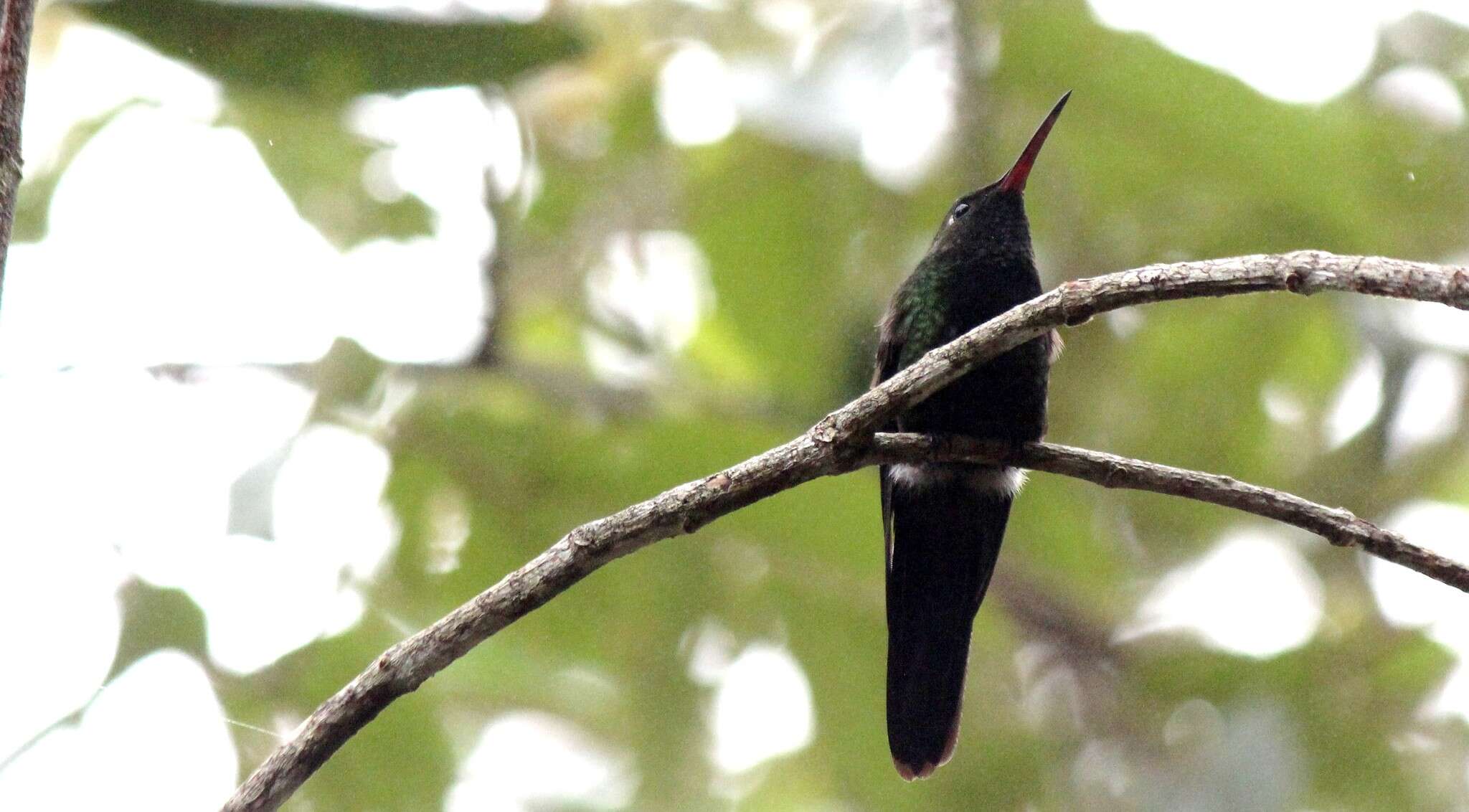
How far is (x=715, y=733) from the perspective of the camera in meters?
4.68

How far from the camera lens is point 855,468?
216 cm

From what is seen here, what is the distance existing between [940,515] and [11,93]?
7.62 ft

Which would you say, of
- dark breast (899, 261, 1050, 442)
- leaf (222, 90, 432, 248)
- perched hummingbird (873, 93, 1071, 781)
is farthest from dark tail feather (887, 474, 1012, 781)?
leaf (222, 90, 432, 248)

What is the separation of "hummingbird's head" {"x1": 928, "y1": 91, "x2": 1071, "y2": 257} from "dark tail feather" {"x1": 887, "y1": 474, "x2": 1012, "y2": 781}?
2.07ft

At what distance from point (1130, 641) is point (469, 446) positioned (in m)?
2.29

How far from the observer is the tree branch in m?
1.91

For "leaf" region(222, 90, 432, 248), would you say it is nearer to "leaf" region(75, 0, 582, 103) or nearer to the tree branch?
"leaf" region(75, 0, 582, 103)

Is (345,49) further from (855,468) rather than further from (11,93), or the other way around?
(855,468)

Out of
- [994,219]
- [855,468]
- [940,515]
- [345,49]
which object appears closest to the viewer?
[855,468]

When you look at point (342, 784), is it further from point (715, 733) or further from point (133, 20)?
point (133, 20)

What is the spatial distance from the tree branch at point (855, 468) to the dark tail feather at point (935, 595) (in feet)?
4.56

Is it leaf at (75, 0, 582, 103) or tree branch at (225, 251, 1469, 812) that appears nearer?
tree branch at (225, 251, 1469, 812)

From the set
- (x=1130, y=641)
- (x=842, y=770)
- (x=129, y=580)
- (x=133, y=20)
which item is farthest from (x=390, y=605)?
(x=1130, y=641)

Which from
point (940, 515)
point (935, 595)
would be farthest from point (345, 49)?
point (935, 595)
